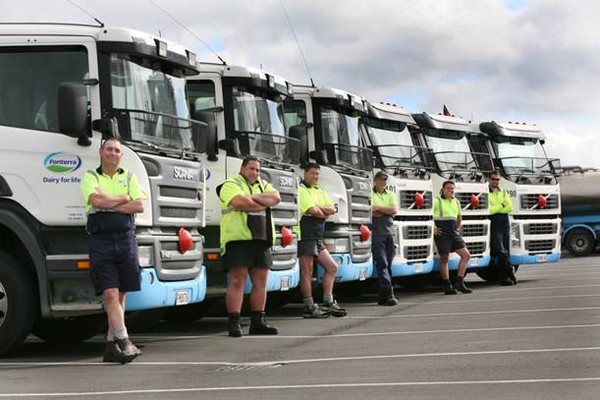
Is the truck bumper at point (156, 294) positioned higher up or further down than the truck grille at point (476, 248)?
further down

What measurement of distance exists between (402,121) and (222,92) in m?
5.89

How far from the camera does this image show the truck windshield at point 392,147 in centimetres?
1692

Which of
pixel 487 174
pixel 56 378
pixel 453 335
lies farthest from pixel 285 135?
pixel 487 174

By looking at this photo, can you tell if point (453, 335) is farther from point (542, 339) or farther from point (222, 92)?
point (222, 92)

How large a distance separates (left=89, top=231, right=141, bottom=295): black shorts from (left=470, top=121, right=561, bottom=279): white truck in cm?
1213

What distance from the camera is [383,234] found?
15.9 meters

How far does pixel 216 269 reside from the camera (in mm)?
12109

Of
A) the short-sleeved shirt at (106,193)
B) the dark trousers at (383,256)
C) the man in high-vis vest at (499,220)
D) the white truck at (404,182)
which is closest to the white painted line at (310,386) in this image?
the short-sleeved shirt at (106,193)

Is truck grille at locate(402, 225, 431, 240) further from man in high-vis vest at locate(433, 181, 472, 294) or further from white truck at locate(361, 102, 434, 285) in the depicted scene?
man in high-vis vest at locate(433, 181, 472, 294)

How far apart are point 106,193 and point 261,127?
153 inches

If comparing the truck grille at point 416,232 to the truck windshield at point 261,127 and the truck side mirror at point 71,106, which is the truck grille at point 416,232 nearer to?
the truck windshield at point 261,127

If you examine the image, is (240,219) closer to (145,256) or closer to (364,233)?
(145,256)

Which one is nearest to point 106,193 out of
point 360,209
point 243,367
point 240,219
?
point 243,367

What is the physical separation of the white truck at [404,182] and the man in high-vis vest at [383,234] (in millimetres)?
719
